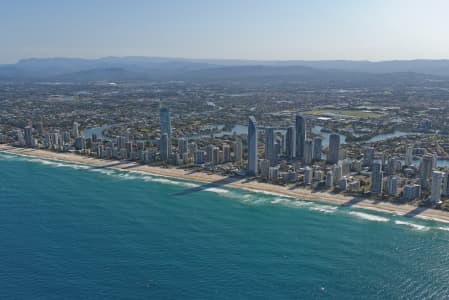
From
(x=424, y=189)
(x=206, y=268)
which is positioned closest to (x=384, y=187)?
(x=424, y=189)

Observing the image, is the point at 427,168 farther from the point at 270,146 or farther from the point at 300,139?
the point at 270,146

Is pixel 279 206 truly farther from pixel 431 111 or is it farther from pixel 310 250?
pixel 431 111

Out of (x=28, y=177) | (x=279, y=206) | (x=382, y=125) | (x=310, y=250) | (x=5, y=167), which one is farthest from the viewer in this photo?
(x=382, y=125)

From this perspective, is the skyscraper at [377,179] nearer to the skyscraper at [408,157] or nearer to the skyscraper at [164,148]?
the skyscraper at [408,157]

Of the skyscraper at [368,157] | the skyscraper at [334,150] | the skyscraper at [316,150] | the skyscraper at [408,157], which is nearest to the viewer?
the skyscraper at [408,157]

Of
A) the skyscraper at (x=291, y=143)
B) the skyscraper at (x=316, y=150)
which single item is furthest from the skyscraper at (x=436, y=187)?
the skyscraper at (x=291, y=143)

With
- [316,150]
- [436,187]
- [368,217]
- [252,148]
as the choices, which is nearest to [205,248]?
[368,217]

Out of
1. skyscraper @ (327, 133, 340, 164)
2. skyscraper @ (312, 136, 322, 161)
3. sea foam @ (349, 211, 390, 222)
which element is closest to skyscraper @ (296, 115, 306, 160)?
skyscraper @ (312, 136, 322, 161)
